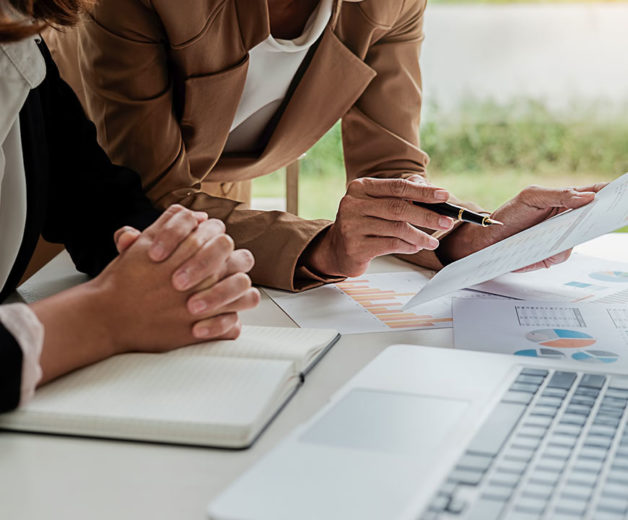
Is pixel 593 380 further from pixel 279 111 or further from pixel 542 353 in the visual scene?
pixel 279 111

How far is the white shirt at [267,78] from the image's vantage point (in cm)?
129

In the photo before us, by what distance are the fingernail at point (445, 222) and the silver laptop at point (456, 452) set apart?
0.32 m

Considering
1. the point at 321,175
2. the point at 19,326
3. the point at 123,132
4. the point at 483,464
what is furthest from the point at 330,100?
the point at 321,175

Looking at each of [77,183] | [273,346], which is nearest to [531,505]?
[273,346]

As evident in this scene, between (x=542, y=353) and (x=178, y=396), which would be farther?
(x=542, y=353)

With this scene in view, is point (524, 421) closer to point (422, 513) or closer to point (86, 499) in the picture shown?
point (422, 513)

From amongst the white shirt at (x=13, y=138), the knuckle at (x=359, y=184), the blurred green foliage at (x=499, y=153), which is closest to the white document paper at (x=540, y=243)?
the knuckle at (x=359, y=184)

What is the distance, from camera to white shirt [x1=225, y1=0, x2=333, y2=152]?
1290mm

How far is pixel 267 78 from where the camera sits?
1374 millimetres

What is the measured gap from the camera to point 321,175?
548cm

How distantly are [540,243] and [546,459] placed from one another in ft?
1.42

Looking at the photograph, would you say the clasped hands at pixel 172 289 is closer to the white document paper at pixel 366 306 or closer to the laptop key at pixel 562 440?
the white document paper at pixel 366 306

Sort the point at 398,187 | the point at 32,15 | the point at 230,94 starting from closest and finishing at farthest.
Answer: the point at 32,15 → the point at 398,187 → the point at 230,94

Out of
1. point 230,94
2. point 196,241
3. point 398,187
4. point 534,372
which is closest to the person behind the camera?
point 534,372
